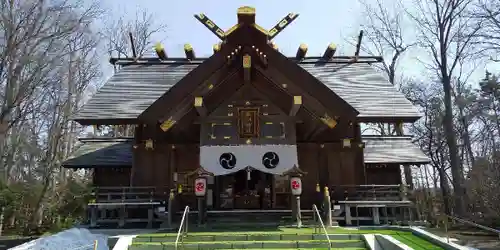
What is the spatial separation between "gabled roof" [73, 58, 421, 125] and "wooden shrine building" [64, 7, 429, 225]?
0.23ft

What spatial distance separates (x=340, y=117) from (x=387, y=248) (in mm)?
4669

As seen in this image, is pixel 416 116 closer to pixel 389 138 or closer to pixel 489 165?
pixel 389 138

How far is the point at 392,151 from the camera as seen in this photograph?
14945mm

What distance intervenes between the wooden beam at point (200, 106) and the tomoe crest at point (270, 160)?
2.30m

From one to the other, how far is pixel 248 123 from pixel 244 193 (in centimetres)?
297

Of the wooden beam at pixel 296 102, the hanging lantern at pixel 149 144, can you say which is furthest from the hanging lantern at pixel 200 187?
the wooden beam at pixel 296 102

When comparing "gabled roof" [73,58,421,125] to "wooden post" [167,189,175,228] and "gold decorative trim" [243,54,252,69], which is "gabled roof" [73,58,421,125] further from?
"gold decorative trim" [243,54,252,69]

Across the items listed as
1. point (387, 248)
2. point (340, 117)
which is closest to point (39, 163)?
point (340, 117)

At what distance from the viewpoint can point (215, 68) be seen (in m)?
11.4

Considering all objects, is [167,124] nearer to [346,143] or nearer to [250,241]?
[250,241]

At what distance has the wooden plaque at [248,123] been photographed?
11648 millimetres

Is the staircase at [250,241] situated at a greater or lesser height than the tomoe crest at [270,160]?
lesser

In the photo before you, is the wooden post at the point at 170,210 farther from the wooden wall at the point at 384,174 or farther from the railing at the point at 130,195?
the wooden wall at the point at 384,174

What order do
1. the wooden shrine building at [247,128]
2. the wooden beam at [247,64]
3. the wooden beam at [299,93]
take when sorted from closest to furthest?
the wooden beam at [247,64], the wooden shrine building at [247,128], the wooden beam at [299,93]
